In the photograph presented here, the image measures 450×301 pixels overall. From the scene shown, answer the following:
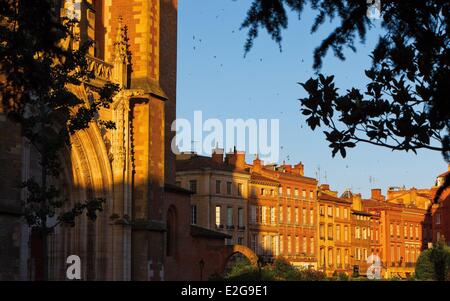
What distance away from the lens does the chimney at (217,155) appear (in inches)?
3312

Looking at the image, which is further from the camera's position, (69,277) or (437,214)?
(437,214)

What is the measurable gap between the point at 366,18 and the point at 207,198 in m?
73.4

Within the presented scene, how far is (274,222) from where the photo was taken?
3583 inches

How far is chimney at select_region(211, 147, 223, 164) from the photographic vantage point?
84125 millimetres

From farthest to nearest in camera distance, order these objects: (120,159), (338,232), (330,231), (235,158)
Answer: (338,232), (330,231), (235,158), (120,159)

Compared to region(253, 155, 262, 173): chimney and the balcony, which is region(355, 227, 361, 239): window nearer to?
region(253, 155, 262, 173): chimney

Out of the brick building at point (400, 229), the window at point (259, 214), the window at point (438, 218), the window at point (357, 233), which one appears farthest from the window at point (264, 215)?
the window at point (438, 218)

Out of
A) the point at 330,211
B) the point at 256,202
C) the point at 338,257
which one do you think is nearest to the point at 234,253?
the point at 256,202

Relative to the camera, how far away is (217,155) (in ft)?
276

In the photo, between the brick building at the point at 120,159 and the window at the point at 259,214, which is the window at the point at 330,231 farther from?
the brick building at the point at 120,159

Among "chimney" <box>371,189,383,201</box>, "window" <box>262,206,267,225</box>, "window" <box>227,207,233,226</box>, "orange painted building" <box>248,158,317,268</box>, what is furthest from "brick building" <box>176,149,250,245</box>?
"chimney" <box>371,189,383,201</box>

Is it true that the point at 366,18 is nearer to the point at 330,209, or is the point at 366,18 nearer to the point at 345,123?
the point at 345,123

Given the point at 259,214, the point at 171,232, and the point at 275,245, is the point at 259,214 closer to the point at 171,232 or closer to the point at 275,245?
the point at 275,245
